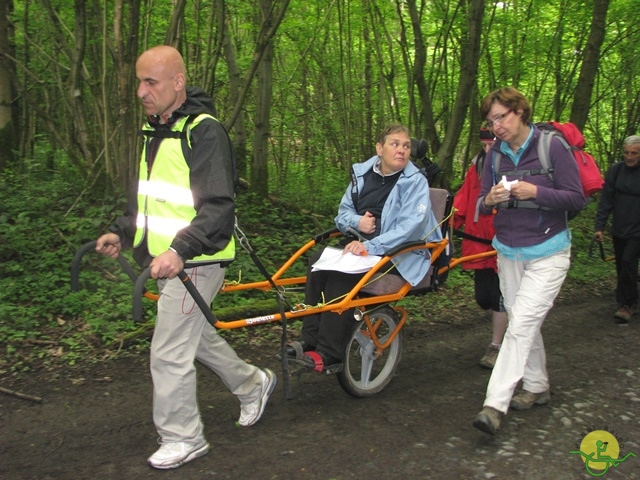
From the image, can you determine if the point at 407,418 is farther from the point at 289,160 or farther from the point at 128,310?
the point at 289,160

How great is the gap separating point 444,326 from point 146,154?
4.11 metres

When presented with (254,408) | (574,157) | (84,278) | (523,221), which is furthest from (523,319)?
(84,278)

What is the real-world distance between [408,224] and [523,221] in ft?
2.62

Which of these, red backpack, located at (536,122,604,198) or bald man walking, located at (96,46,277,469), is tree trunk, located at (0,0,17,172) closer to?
bald man walking, located at (96,46,277,469)

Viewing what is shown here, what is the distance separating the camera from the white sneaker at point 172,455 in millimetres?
3404

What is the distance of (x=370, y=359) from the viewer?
4.67 metres

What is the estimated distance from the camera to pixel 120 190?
801 cm

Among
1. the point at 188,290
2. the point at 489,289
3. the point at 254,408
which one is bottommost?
the point at 254,408

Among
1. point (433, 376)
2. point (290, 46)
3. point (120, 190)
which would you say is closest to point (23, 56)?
point (120, 190)

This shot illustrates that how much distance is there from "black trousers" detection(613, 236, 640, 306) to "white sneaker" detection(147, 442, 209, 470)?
5619mm

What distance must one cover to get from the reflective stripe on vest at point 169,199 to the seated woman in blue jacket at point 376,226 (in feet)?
3.42

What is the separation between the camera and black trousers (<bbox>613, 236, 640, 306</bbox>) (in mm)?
7008

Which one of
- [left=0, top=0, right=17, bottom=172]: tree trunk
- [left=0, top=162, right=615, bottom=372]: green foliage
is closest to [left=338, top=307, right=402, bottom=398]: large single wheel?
[left=0, top=162, right=615, bottom=372]: green foliage

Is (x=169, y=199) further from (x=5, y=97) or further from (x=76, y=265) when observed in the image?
(x=5, y=97)
